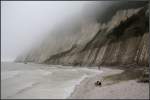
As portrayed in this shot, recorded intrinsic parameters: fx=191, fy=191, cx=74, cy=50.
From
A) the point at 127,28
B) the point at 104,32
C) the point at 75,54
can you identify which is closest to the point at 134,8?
the point at 127,28

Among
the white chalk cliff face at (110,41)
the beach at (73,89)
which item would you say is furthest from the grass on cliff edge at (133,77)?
the white chalk cliff face at (110,41)

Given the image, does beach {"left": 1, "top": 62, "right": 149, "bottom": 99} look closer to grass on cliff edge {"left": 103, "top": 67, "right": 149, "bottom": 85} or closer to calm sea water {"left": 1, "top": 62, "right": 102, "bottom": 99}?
calm sea water {"left": 1, "top": 62, "right": 102, "bottom": 99}

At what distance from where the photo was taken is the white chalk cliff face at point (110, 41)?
3993cm

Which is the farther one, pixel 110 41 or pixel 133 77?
pixel 110 41

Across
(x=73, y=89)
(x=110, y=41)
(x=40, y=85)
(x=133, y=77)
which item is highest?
(x=110, y=41)

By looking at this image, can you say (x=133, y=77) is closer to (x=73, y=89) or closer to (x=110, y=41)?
(x=73, y=89)

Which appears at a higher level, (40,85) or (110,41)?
(110,41)

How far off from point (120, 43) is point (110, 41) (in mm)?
3585

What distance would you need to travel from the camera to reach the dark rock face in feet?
128

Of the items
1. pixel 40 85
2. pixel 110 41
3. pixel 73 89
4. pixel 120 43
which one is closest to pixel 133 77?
pixel 73 89

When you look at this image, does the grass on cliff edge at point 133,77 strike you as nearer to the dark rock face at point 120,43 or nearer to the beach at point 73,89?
the beach at point 73,89

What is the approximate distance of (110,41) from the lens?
47.6m

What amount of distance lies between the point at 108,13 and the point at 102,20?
2681 mm

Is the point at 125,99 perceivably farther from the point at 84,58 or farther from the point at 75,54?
the point at 75,54
